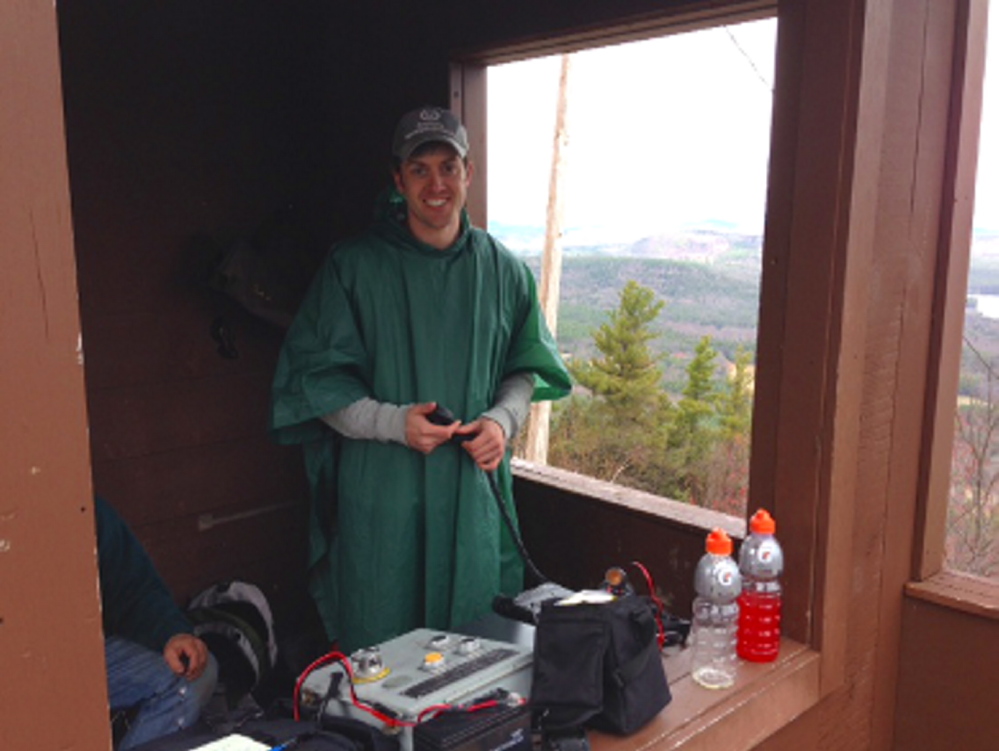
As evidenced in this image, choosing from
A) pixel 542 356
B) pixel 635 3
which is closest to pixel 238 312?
pixel 542 356

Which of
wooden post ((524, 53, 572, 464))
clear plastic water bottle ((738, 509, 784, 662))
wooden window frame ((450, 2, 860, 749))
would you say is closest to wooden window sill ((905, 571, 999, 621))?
wooden window frame ((450, 2, 860, 749))

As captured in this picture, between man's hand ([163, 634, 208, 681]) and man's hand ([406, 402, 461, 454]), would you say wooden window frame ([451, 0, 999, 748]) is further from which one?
man's hand ([163, 634, 208, 681])

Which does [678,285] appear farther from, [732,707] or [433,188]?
[732,707]

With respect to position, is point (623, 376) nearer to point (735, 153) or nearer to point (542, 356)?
point (735, 153)

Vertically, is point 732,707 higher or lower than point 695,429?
higher

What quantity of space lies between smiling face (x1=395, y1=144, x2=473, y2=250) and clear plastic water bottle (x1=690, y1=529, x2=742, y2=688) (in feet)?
3.10

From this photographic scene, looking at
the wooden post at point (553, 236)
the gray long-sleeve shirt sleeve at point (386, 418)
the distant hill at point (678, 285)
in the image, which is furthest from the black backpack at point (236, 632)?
the distant hill at point (678, 285)

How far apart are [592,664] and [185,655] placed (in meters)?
1.12

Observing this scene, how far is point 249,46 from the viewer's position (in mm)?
2920

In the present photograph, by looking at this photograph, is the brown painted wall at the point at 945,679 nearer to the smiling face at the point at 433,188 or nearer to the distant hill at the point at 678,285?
the smiling face at the point at 433,188

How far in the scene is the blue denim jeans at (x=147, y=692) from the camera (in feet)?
6.54

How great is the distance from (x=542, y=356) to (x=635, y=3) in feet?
2.87

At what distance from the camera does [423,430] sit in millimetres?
2059

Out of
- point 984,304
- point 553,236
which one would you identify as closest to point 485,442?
point 984,304
